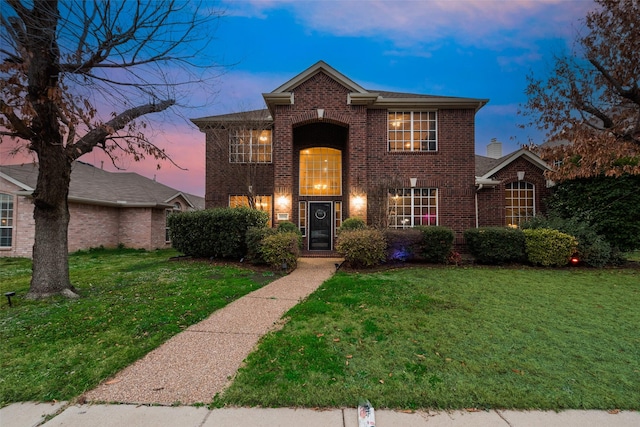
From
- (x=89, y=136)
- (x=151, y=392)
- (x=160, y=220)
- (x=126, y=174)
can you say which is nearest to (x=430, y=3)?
(x=89, y=136)

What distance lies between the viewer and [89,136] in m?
5.74

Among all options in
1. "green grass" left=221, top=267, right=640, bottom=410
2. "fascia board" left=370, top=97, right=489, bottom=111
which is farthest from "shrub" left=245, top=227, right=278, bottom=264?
"fascia board" left=370, top=97, right=489, bottom=111

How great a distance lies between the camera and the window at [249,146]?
512 inches

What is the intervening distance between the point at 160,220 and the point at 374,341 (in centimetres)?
1645

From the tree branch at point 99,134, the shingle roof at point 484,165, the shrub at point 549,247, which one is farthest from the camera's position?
the shingle roof at point 484,165

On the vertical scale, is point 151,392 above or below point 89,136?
below

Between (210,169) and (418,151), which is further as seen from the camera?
(210,169)

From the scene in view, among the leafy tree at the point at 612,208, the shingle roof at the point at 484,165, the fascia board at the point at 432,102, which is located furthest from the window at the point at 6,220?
the leafy tree at the point at 612,208

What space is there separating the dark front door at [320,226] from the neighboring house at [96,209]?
9.18 m

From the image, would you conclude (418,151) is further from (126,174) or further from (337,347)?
(126,174)

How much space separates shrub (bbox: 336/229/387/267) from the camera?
27.7 ft

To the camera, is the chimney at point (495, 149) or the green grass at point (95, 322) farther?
the chimney at point (495, 149)

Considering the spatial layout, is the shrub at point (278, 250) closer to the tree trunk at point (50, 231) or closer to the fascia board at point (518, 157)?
the tree trunk at point (50, 231)

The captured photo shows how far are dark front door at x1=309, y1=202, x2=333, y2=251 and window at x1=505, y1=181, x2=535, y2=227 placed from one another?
8007 millimetres
